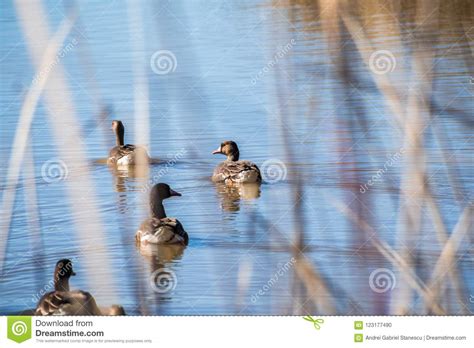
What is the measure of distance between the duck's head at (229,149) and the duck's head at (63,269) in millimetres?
3433

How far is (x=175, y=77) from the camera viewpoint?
38.7 ft

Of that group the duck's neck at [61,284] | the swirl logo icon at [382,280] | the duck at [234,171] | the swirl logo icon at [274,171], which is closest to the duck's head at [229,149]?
the duck at [234,171]

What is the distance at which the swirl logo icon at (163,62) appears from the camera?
38.5 feet

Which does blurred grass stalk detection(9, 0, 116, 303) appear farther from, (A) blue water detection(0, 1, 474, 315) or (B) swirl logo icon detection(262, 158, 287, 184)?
(B) swirl logo icon detection(262, 158, 287, 184)

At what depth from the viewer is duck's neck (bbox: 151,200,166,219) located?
30.2 feet

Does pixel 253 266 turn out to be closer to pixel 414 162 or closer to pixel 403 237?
pixel 403 237

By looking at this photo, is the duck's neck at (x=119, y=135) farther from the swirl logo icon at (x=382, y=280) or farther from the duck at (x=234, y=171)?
the swirl logo icon at (x=382, y=280)

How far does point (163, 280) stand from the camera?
766 centimetres

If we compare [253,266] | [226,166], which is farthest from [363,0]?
[253,266]

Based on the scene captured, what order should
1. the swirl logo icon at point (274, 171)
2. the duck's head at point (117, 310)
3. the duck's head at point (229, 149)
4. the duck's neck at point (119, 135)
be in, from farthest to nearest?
the duck's neck at point (119, 135), the duck's head at point (229, 149), the swirl logo icon at point (274, 171), the duck's head at point (117, 310)

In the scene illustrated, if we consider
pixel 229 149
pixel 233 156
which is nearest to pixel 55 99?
pixel 233 156

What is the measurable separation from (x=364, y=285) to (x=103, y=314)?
1.65 m

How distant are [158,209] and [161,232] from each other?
32.6 inches
